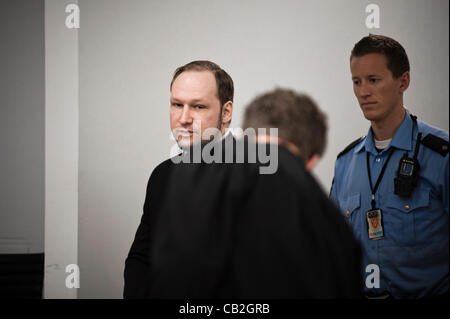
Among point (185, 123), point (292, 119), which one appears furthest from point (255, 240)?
point (185, 123)

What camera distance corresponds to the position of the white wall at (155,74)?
1903mm

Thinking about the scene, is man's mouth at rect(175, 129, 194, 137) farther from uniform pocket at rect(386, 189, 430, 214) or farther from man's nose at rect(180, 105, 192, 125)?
uniform pocket at rect(386, 189, 430, 214)

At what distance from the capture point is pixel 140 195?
2.01m

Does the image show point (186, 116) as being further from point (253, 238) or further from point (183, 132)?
point (253, 238)

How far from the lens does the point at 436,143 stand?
1.35 m

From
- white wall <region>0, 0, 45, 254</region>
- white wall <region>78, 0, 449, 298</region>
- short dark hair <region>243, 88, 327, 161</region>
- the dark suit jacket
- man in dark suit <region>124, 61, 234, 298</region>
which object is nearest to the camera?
the dark suit jacket

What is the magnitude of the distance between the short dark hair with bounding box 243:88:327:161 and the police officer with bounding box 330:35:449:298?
699 mm

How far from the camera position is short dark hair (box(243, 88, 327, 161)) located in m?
0.80

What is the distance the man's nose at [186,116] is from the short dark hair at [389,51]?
75cm

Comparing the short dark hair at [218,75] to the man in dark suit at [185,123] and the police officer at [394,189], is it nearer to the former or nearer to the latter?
the man in dark suit at [185,123]

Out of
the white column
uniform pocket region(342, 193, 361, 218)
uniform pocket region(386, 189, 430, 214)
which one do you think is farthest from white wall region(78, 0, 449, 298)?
uniform pocket region(386, 189, 430, 214)

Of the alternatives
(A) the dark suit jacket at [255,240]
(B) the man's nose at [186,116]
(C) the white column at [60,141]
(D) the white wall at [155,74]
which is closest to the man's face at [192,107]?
(B) the man's nose at [186,116]

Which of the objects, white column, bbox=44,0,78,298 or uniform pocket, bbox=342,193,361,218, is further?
white column, bbox=44,0,78,298

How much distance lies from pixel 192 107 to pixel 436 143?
972mm
